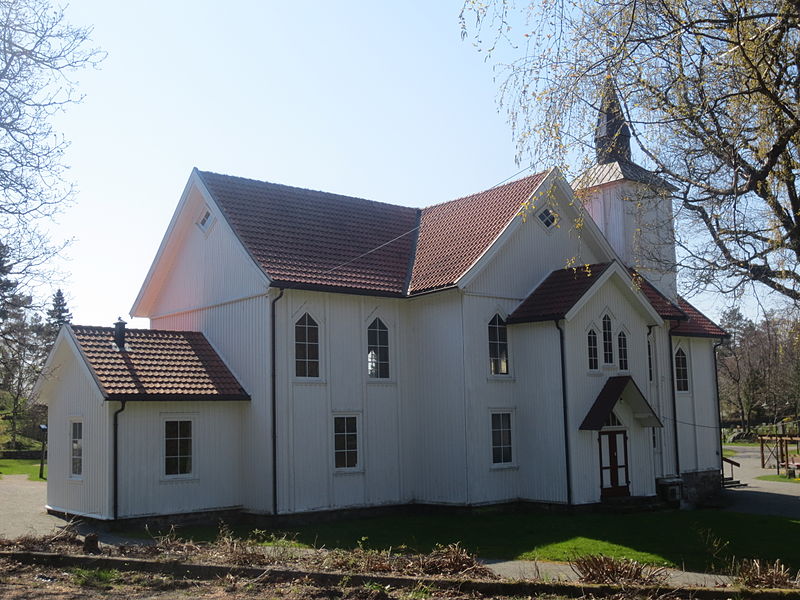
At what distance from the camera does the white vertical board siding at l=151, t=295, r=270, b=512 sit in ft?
67.6

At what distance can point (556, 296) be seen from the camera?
23109mm

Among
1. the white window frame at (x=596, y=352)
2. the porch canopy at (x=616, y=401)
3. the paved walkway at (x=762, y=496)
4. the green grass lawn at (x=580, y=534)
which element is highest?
the white window frame at (x=596, y=352)

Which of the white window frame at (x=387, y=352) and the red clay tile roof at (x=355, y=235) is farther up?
the red clay tile roof at (x=355, y=235)

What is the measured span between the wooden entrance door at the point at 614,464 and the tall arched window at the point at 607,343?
2.00 meters

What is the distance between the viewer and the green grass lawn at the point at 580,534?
618 inches

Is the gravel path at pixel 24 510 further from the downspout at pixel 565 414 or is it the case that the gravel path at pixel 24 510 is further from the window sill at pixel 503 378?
the downspout at pixel 565 414

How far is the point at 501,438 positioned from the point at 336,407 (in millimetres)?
4582

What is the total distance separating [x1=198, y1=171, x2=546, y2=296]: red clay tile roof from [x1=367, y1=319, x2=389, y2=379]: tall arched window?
101 centimetres

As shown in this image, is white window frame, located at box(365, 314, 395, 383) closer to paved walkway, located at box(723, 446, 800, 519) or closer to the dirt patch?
the dirt patch

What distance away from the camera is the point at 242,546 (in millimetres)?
13625

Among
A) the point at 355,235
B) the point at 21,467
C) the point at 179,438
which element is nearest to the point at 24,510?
the point at 179,438

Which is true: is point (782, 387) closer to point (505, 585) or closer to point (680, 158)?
point (680, 158)

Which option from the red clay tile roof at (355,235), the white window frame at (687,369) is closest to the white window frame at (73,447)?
the red clay tile roof at (355,235)

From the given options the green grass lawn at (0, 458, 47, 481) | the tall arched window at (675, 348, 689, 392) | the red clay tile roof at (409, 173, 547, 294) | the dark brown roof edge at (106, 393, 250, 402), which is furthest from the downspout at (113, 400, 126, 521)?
the tall arched window at (675, 348, 689, 392)
